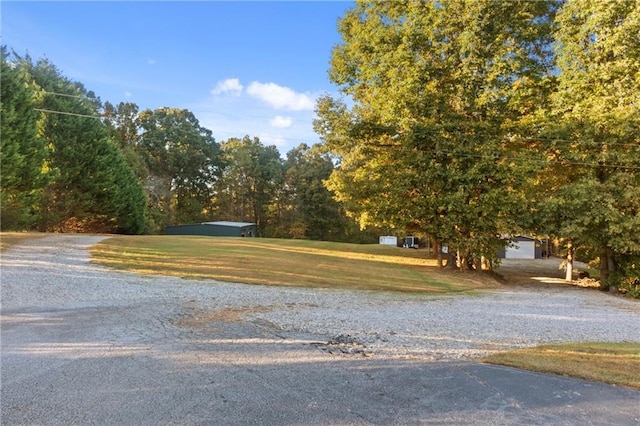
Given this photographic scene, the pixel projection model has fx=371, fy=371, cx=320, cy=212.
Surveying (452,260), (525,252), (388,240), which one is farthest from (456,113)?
(388,240)

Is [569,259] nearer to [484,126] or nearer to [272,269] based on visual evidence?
[484,126]

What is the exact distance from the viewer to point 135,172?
36.2 meters

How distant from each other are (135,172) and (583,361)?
38.5m

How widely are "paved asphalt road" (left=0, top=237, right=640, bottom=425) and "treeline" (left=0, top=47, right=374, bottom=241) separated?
16.3 m

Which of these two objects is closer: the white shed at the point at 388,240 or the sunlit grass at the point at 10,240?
the sunlit grass at the point at 10,240

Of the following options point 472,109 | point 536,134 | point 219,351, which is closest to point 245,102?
point 472,109

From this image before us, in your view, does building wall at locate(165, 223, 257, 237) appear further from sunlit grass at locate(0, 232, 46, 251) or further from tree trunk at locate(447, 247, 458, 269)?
tree trunk at locate(447, 247, 458, 269)

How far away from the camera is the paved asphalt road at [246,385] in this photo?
10.4ft

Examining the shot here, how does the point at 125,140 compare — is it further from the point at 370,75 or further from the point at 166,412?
the point at 166,412

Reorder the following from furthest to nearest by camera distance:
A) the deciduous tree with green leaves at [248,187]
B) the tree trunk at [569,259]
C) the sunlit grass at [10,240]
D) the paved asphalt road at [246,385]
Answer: the deciduous tree with green leaves at [248,187] → the tree trunk at [569,259] → the sunlit grass at [10,240] → the paved asphalt road at [246,385]

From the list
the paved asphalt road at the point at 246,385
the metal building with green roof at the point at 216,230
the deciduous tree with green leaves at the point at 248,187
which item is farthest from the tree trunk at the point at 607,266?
the deciduous tree with green leaves at the point at 248,187

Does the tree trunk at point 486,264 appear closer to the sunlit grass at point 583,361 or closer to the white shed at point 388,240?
the sunlit grass at point 583,361

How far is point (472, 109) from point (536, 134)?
10.6ft

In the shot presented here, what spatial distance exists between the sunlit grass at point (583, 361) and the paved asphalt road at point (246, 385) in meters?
0.27
